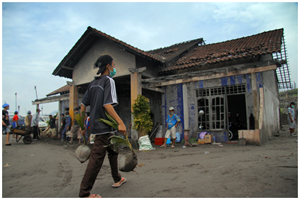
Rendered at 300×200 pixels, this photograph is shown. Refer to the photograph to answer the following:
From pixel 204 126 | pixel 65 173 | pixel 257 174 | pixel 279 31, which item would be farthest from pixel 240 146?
pixel 279 31

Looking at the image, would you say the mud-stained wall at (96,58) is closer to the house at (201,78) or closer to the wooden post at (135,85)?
the house at (201,78)

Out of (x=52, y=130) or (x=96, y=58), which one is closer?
(x=96, y=58)

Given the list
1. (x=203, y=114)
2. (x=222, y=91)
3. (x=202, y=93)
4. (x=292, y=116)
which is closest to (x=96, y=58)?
(x=202, y=93)

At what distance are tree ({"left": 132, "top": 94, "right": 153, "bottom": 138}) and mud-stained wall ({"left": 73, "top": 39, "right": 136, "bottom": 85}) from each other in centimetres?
206

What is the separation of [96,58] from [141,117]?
488cm

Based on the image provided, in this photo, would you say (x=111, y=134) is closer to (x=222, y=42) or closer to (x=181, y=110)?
(x=181, y=110)

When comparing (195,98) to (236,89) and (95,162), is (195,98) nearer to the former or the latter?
(236,89)

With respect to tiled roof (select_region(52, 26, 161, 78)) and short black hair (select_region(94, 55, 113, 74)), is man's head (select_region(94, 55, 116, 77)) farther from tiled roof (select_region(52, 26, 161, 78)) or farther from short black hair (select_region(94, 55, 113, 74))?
tiled roof (select_region(52, 26, 161, 78))

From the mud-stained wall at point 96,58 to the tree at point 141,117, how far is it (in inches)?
81.2

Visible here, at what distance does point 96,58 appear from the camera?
11.8m

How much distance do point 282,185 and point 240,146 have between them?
5.15 m

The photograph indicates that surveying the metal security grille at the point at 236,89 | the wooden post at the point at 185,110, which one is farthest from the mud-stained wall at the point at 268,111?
the wooden post at the point at 185,110

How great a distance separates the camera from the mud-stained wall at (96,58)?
10.6m

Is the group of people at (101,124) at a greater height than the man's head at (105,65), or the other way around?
the man's head at (105,65)
